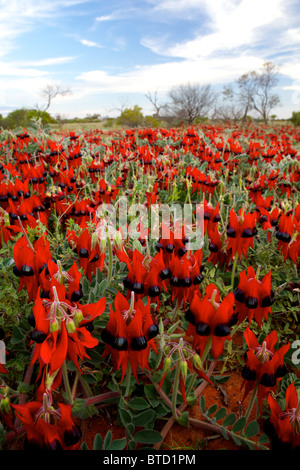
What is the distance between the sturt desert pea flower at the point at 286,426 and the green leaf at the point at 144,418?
0.37 m

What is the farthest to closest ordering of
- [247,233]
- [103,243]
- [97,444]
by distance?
1. [247,233]
2. [103,243]
3. [97,444]

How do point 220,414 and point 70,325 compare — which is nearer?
point 70,325

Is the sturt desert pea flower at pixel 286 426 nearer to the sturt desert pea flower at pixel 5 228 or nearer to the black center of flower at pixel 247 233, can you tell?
the black center of flower at pixel 247 233

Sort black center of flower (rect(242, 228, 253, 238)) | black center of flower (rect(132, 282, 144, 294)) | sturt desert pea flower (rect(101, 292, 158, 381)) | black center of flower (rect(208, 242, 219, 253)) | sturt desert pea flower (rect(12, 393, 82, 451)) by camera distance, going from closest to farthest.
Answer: sturt desert pea flower (rect(12, 393, 82, 451))
sturt desert pea flower (rect(101, 292, 158, 381))
black center of flower (rect(132, 282, 144, 294))
black center of flower (rect(242, 228, 253, 238))
black center of flower (rect(208, 242, 219, 253))

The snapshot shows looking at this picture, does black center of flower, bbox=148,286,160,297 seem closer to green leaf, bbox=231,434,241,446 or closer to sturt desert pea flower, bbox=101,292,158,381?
sturt desert pea flower, bbox=101,292,158,381

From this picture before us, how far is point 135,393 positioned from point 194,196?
2367mm

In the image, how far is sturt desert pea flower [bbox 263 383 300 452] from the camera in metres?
0.90

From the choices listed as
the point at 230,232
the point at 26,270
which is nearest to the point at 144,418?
the point at 26,270

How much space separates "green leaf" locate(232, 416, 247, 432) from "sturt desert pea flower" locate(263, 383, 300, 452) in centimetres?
18

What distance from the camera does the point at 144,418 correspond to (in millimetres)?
1130

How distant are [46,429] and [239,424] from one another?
2.23 feet

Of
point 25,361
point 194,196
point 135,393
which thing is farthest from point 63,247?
point 194,196

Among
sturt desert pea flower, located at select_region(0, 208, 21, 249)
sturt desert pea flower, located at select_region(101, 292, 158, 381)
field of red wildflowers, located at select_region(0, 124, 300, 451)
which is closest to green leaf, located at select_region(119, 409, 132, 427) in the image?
field of red wildflowers, located at select_region(0, 124, 300, 451)

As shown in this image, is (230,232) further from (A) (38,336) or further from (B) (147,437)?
(A) (38,336)
